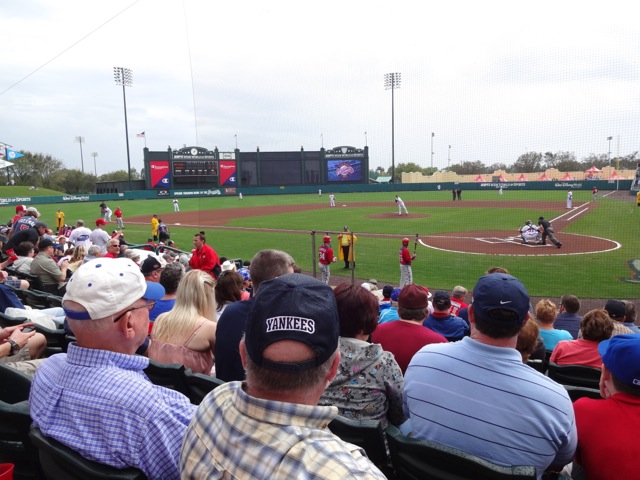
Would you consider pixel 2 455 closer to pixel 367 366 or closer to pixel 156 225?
pixel 367 366

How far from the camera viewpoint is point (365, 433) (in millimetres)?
2221

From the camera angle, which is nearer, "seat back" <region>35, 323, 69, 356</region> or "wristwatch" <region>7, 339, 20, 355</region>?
"wristwatch" <region>7, 339, 20, 355</region>

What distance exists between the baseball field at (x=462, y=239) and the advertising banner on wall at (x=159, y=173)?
18.9m

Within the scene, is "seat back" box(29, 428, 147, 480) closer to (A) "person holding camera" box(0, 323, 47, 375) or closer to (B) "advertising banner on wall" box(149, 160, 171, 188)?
(A) "person holding camera" box(0, 323, 47, 375)

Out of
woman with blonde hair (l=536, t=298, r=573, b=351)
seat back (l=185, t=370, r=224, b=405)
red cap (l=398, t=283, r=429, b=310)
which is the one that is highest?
red cap (l=398, t=283, r=429, b=310)

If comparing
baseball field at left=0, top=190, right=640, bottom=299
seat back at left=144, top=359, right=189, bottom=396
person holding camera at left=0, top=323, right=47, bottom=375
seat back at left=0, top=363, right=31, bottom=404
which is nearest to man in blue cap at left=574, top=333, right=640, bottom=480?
seat back at left=144, top=359, right=189, bottom=396

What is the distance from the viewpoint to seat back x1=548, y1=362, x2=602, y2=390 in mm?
3725

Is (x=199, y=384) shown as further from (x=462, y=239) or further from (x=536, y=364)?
(x=462, y=239)

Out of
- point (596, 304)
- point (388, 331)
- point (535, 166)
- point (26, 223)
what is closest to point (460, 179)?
point (535, 166)

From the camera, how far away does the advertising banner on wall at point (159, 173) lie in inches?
2324

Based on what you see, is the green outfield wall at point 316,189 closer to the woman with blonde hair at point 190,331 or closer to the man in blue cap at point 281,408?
the woman with blonde hair at point 190,331

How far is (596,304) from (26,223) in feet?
46.2

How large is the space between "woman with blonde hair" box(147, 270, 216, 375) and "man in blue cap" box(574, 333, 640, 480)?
8.49 ft

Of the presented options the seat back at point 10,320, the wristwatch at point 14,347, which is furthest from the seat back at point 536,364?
the seat back at point 10,320
